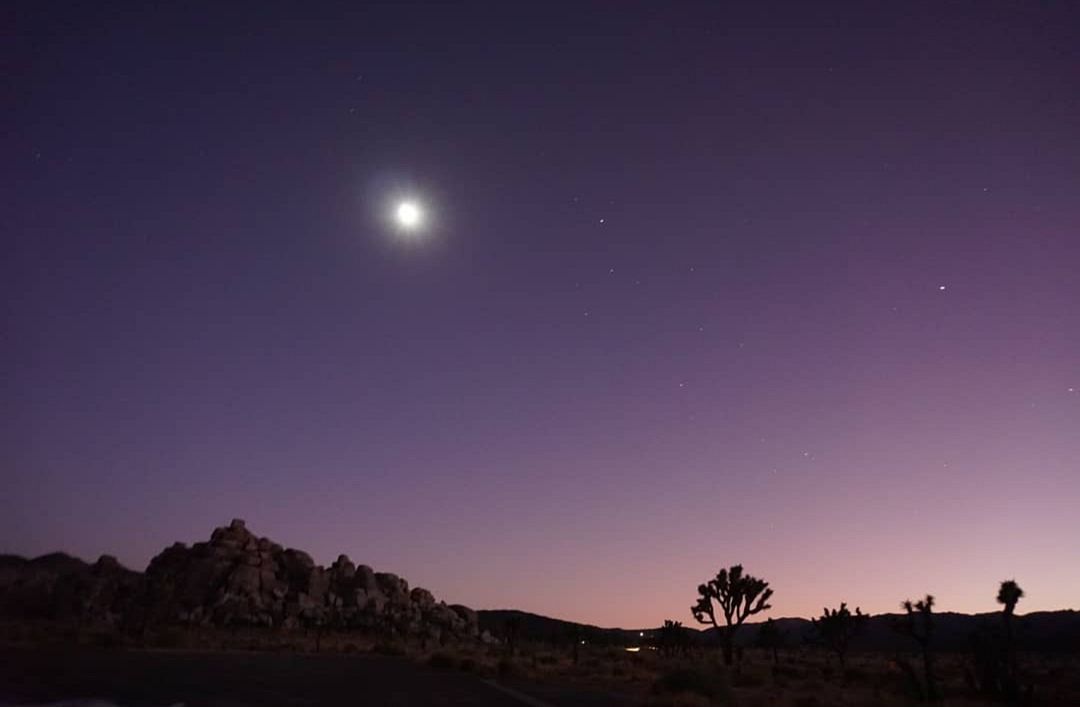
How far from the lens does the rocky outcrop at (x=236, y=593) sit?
99812 mm

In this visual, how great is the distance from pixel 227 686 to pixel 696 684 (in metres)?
15.7

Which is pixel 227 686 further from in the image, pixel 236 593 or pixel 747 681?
pixel 236 593

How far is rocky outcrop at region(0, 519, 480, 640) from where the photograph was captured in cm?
9981

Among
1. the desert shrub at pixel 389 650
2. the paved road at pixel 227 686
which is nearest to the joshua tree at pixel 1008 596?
the paved road at pixel 227 686

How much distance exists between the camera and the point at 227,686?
2495 cm

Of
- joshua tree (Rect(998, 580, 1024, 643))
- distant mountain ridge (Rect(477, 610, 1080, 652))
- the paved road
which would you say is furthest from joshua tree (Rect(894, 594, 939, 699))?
distant mountain ridge (Rect(477, 610, 1080, 652))

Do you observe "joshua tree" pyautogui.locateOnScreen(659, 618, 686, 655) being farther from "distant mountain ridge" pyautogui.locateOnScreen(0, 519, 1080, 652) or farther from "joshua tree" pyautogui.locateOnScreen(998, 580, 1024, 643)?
"joshua tree" pyautogui.locateOnScreen(998, 580, 1024, 643)

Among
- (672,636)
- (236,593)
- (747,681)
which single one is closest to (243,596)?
(236,593)

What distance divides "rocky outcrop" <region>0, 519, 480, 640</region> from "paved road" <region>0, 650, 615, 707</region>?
6207cm

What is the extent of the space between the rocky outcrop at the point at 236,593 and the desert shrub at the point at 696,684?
70.7 m

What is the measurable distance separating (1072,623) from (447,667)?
5731 inches

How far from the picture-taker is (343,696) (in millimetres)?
23000

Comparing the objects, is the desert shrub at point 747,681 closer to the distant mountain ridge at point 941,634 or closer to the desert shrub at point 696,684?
the desert shrub at point 696,684

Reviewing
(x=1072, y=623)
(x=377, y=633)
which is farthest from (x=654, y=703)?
(x=1072, y=623)
